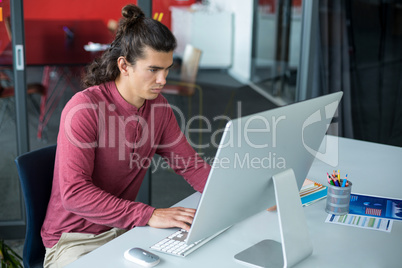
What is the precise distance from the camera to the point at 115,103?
6.03 ft

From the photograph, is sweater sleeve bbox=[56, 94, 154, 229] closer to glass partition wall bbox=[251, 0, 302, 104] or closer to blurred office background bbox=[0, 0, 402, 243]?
blurred office background bbox=[0, 0, 402, 243]

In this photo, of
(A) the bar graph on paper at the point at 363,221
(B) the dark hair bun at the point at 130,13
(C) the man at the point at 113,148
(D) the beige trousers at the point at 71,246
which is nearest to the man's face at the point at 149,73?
(C) the man at the point at 113,148

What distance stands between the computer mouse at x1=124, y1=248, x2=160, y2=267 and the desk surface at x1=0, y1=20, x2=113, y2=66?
5.79ft

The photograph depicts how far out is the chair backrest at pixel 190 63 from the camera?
3301 millimetres

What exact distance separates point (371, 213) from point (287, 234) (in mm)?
497

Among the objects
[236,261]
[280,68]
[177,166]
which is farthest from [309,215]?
[280,68]

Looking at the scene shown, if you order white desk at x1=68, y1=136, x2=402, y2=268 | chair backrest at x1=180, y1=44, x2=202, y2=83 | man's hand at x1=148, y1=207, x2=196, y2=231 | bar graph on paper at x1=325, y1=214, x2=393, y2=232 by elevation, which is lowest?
white desk at x1=68, y1=136, x2=402, y2=268

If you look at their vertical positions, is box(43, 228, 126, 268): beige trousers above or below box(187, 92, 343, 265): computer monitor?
below

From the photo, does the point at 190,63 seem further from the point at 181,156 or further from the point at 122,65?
the point at 122,65

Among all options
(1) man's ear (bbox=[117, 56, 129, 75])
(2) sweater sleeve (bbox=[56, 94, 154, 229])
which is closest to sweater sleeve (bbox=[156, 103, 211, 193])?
(1) man's ear (bbox=[117, 56, 129, 75])

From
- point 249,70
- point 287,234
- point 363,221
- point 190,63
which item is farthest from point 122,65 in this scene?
point 249,70

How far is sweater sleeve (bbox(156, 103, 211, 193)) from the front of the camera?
6.47 ft

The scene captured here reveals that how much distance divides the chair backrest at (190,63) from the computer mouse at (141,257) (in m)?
2.05

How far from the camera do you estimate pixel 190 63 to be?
3330 mm
